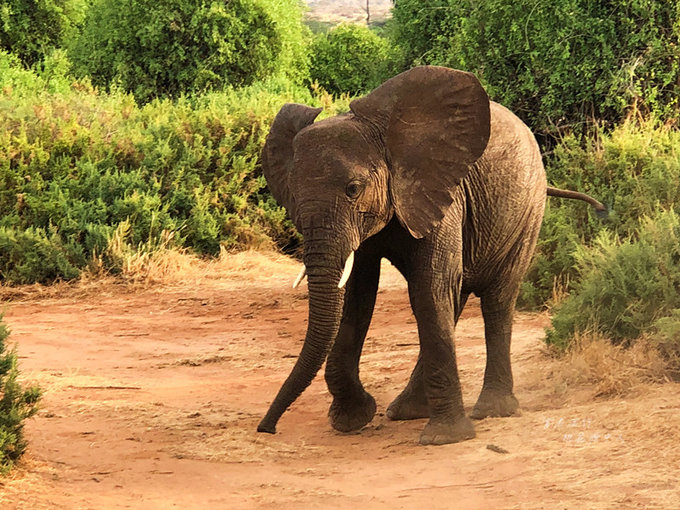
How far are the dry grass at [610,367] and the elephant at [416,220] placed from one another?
0.54m

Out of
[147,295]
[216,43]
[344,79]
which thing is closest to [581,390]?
[147,295]

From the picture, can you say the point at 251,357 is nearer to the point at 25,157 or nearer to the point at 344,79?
the point at 25,157

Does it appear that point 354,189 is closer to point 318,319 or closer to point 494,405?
point 318,319

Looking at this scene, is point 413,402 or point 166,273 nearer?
point 413,402

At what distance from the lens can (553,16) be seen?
15461mm

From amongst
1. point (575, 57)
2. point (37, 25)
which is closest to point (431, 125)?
point (575, 57)

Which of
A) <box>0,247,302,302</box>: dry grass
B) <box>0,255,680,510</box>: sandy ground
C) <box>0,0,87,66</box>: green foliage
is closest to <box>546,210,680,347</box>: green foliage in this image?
<box>0,255,680,510</box>: sandy ground

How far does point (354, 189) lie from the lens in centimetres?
613

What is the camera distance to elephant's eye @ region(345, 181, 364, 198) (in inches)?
240

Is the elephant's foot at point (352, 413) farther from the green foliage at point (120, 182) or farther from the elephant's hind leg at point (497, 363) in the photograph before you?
the green foliage at point (120, 182)

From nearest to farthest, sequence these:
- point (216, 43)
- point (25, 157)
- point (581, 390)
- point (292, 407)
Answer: point (581, 390), point (292, 407), point (25, 157), point (216, 43)

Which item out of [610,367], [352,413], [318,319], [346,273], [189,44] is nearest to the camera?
[346,273]

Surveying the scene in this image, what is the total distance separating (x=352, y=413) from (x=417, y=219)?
1.50m

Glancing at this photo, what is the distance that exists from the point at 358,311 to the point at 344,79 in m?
29.5
